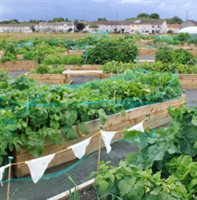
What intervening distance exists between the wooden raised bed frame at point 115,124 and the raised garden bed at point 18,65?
9.49 m

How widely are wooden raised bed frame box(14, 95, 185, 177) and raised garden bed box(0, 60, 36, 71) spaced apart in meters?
9.49

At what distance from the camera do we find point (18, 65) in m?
15.2

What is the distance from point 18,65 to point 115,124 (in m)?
10.7

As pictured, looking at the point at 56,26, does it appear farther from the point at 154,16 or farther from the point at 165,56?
the point at 165,56

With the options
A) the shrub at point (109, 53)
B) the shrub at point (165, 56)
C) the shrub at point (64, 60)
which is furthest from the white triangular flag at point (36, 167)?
the shrub at point (165, 56)

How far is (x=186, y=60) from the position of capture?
14281 millimetres

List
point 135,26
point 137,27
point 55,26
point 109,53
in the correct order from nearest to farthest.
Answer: point 109,53 < point 55,26 < point 137,27 < point 135,26

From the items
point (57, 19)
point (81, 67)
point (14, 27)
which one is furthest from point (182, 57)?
point (57, 19)

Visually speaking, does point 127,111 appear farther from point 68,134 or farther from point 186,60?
point 186,60

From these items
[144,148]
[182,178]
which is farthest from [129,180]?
[144,148]

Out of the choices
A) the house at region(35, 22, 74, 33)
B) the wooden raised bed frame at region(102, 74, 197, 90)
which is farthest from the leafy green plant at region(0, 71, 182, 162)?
the house at region(35, 22, 74, 33)

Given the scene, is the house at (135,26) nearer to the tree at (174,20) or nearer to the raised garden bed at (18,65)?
the tree at (174,20)

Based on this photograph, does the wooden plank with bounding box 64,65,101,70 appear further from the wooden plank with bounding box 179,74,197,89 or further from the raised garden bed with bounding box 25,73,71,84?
the wooden plank with bounding box 179,74,197,89

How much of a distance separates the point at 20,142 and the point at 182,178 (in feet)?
6.86
